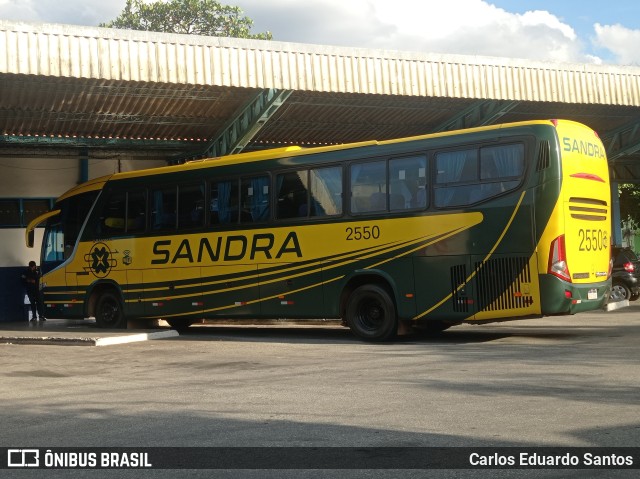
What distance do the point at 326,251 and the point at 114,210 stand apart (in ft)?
18.4

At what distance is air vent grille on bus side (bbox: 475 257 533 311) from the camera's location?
1506 centimetres

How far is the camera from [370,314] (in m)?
17.1

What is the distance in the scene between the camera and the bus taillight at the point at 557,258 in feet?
48.8

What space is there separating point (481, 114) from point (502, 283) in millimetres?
10505

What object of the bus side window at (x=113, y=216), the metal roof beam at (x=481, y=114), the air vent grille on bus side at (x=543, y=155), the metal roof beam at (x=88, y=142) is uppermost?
the metal roof beam at (x=481, y=114)

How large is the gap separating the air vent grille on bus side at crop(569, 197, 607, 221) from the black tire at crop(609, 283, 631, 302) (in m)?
11.9

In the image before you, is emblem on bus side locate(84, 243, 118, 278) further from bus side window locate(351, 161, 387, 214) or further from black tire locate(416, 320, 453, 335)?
black tire locate(416, 320, 453, 335)

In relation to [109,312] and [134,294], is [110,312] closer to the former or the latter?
[109,312]

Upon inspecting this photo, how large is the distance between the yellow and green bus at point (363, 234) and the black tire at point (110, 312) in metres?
0.04

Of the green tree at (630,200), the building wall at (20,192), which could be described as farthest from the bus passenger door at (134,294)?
the green tree at (630,200)

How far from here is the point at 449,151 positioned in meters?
15.8

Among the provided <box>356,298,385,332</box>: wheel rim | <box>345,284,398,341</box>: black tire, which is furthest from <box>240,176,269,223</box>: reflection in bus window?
<box>356,298,385,332</box>: wheel rim

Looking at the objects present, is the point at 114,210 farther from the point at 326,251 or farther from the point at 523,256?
the point at 523,256

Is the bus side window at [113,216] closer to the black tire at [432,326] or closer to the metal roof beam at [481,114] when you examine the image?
the black tire at [432,326]
